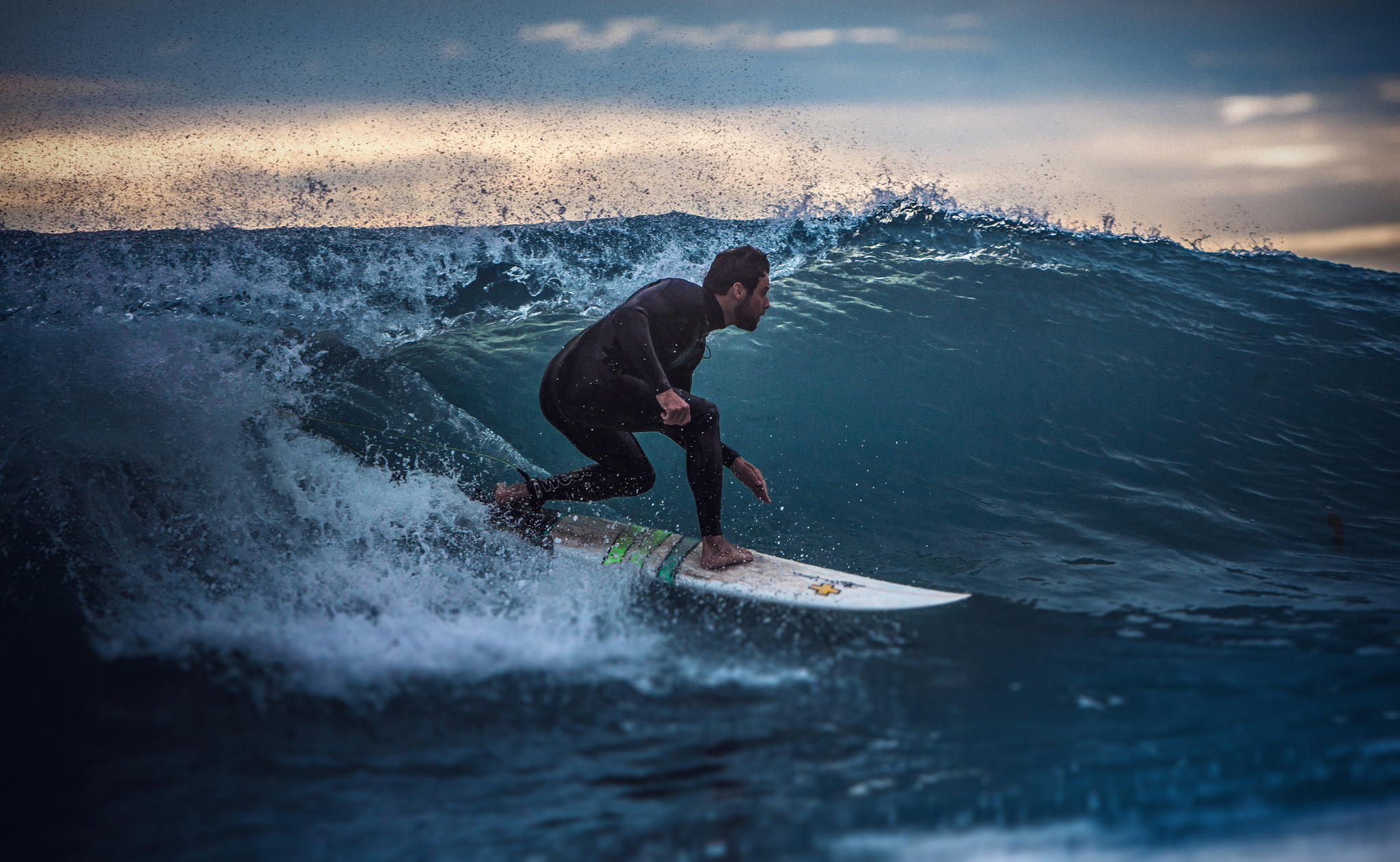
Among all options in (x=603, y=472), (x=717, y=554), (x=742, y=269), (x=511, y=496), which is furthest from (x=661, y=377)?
(x=511, y=496)

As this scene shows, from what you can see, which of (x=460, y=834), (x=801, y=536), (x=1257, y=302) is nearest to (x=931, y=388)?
(x=801, y=536)

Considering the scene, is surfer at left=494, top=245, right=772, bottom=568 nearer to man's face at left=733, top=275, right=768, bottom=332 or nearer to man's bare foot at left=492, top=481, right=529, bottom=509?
man's face at left=733, top=275, right=768, bottom=332

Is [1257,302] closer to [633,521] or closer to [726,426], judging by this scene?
[726,426]

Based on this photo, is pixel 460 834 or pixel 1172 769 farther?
pixel 1172 769

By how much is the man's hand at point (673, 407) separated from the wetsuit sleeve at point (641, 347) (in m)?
0.03

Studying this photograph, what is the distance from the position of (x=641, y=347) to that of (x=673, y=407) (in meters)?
0.29

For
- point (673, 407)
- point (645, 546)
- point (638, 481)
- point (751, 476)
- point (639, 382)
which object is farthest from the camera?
point (645, 546)

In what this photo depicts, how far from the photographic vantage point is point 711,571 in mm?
3496

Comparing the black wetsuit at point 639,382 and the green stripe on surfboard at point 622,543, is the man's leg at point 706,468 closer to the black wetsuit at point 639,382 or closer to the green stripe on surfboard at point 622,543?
the black wetsuit at point 639,382

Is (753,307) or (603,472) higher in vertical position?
(753,307)

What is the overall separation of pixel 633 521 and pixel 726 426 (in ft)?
4.46

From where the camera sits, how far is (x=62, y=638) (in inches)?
113

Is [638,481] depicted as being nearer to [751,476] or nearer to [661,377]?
[751,476]

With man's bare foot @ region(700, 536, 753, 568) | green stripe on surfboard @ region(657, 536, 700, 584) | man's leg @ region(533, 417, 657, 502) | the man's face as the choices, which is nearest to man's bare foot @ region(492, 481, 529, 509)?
man's leg @ region(533, 417, 657, 502)
